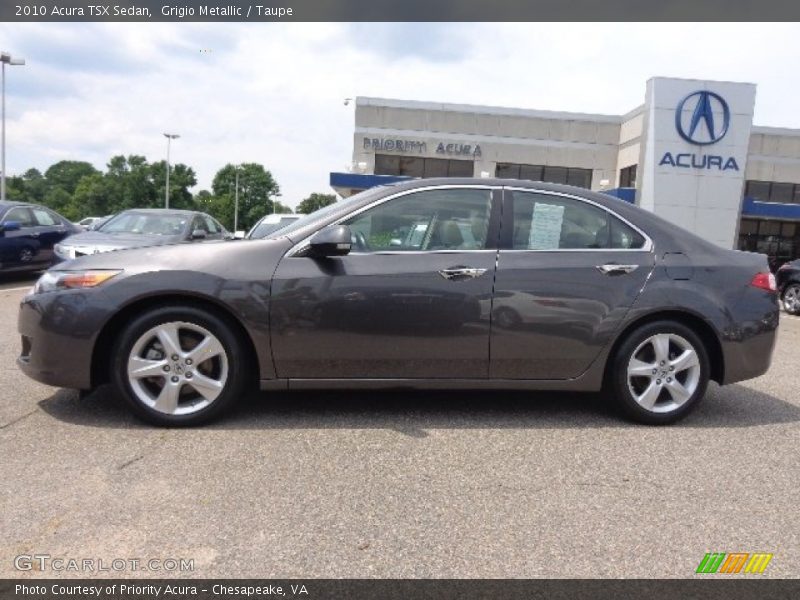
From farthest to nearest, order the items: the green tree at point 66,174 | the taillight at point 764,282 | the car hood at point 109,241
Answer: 1. the green tree at point 66,174
2. the car hood at point 109,241
3. the taillight at point 764,282

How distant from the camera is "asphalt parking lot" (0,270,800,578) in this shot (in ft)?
7.84

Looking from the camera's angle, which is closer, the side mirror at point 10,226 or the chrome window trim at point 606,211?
the chrome window trim at point 606,211

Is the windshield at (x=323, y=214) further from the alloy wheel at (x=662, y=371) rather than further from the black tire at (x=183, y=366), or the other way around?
the alloy wheel at (x=662, y=371)

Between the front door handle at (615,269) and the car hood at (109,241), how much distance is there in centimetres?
643

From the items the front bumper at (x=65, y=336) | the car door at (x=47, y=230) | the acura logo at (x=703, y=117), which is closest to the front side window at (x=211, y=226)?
the car door at (x=47, y=230)

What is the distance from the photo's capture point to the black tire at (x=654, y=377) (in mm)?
3969

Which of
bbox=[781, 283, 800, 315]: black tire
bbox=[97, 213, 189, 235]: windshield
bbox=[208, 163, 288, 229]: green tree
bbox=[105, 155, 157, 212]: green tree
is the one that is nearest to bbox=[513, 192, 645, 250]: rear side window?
bbox=[97, 213, 189, 235]: windshield

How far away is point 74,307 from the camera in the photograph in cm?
358

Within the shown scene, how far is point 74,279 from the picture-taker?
143 inches

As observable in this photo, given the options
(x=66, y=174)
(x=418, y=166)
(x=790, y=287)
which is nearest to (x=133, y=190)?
(x=66, y=174)

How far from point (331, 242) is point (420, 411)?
130cm

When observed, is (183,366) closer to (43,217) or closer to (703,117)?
(43,217)

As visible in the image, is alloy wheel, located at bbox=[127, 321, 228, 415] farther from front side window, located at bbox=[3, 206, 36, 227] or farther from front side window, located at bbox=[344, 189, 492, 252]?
front side window, located at bbox=[3, 206, 36, 227]

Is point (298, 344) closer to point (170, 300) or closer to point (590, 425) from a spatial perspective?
point (170, 300)
